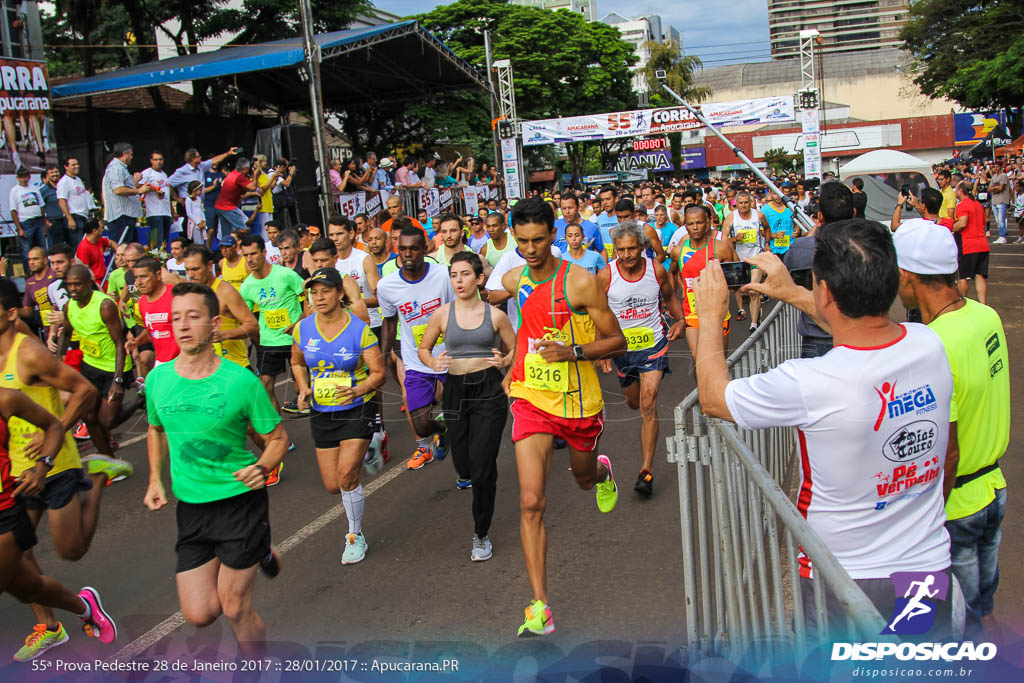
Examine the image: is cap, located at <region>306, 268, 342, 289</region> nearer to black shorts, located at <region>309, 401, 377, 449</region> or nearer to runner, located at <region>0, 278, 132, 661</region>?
black shorts, located at <region>309, 401, 377, 449</region>

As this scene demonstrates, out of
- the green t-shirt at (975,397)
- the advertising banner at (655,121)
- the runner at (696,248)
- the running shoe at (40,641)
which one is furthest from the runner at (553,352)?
the advertising banner at (655,121)

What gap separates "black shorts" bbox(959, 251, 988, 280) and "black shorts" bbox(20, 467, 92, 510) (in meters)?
11.1

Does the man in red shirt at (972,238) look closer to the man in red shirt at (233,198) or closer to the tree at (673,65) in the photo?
the man in red shirt at (233,198)

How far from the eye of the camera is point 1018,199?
86.2ft

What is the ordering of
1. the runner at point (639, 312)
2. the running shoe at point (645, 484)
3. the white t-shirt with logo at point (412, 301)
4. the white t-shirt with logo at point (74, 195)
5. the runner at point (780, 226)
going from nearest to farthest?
the running shoe at point (645, 484) → the runner at point (639, 312) → the white t-shirt with logo at point (412, 301) → the white t-shirt with logo at point (74, 195) → the runner at point (780, 226)

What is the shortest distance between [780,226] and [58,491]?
39.1 ft

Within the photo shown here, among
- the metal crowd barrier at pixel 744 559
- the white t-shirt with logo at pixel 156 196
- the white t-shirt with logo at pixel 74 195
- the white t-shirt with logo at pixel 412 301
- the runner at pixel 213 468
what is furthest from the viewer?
the white t-shirt with logo at pixel 156 196

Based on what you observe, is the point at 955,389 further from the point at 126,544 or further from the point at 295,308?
the point at 295,308

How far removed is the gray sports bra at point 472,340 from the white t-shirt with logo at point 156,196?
34.6 feet

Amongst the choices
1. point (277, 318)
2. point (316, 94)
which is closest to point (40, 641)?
point (277, 318)

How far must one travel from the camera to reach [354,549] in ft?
17.3

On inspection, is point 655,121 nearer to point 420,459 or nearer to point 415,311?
point 415,311

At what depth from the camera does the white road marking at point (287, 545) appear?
14.0 ft

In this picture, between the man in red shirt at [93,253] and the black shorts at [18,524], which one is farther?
the man in red shirt at [93,253]
